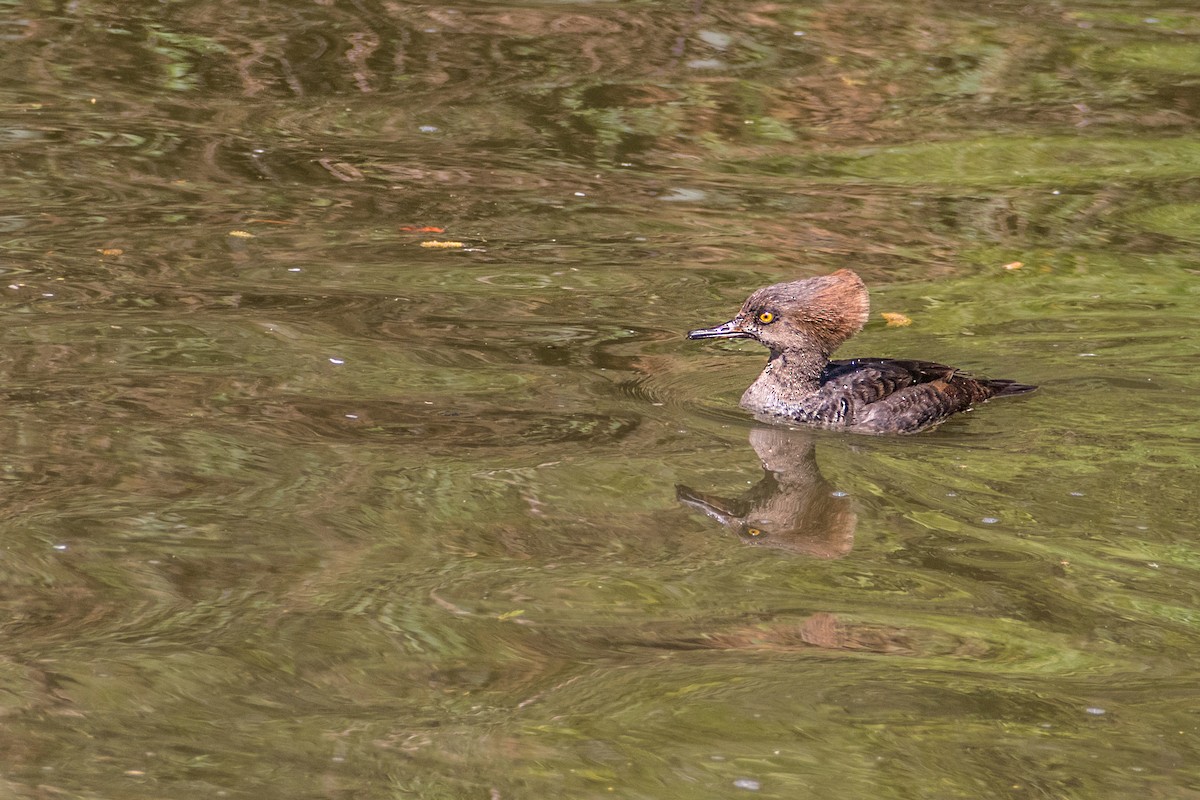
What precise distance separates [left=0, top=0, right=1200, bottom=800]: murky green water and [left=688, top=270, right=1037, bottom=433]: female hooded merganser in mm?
124

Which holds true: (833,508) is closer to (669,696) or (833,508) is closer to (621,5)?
(669,696)

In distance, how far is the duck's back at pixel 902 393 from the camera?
7617 mm

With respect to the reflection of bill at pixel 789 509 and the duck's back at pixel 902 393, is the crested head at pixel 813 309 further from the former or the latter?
the reflection of bill at pixel 789 509

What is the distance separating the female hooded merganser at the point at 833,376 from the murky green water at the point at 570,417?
0.12m

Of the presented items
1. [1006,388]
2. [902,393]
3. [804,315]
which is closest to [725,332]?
[804,315]

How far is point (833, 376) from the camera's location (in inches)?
311

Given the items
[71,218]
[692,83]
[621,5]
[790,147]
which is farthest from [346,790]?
[621,5]

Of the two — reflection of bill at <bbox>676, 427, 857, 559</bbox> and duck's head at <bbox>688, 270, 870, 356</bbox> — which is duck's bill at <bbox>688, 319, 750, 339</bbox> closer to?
duck's head at <bbox>688, 270, 870, 356</bbox>

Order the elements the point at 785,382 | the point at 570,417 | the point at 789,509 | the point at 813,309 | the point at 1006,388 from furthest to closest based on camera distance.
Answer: the point at 1006,388
the point at 813,309
the point at 785,382
the point at 570,417
the point at 789,509

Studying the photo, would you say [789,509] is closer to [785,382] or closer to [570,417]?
[785,382]

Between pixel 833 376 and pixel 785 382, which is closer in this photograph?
pixel 785 382

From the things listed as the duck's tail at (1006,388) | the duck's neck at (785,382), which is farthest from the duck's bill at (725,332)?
the duck's tail at (1006,388)

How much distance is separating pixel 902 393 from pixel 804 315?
0.59 metres

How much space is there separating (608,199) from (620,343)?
2.46 meters
